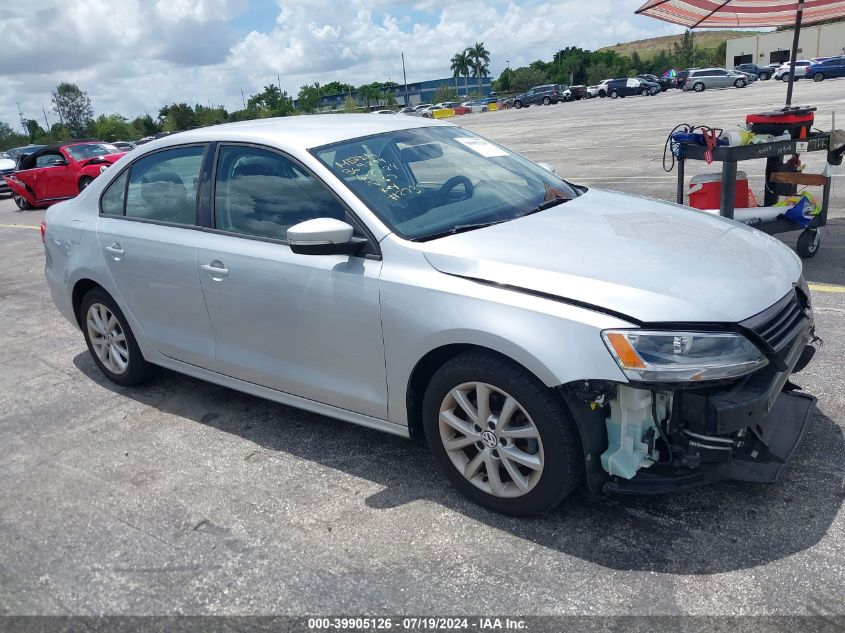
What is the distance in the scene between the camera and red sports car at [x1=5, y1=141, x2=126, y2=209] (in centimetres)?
1705

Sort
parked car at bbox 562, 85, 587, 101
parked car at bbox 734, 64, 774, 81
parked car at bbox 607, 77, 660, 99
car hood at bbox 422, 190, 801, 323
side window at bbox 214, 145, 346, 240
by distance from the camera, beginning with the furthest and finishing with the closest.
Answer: parked car at bbox 562, 85, 587, 101 → parked car at bbox 734, 64, 774, 81 → parked car at bbox 607, 77, 660, 99 → side window at bbox 214, 145, 346, 240 → car hood at bbox 422, 190, 801, 323

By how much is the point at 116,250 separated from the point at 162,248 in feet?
1.64

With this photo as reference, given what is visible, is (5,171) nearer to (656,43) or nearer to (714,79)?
(714,79)

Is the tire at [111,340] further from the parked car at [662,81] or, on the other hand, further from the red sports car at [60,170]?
the parked car at [662,81]

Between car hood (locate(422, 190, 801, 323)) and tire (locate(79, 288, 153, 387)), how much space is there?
2483mm

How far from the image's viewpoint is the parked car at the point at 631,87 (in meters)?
60.6

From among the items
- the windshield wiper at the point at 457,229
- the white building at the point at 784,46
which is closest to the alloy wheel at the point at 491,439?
the windshield wiper at the point at 457,229

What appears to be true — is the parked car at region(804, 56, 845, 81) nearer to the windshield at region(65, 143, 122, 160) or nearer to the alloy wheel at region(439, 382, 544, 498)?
the windshield at region(65, 143, 122, 160)

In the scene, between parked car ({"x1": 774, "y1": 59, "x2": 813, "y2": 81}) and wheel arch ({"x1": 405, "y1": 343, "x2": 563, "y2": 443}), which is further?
parked car ({"x1": 774, "y1": 59, "x2": 813, "y2": 81})

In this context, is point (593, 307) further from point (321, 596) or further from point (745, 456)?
point (321, 596)

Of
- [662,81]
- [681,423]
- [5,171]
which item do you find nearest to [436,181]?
[681,423]

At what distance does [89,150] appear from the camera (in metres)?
17.5

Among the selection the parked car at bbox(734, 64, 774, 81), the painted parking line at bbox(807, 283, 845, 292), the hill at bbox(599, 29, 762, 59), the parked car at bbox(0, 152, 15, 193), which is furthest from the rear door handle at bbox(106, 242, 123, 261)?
the hill at bbox(599, 29, 762, 59)

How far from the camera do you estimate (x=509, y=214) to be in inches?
143
